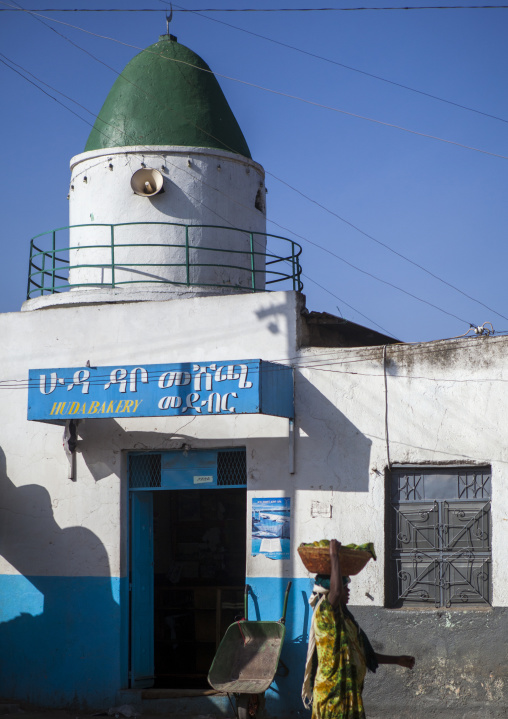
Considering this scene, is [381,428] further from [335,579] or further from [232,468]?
[335,579]

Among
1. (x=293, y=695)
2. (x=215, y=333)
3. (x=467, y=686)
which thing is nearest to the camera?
(x=467, y=686)

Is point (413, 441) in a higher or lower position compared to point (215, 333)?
lower

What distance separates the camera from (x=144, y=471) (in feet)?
37.3

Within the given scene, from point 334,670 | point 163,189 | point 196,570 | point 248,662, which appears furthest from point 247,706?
point 163,189

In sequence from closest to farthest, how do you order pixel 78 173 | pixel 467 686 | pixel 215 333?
pixel 467 686
pixel 215 333
pixel 78 173

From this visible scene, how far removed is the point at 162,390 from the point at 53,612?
3130 mm

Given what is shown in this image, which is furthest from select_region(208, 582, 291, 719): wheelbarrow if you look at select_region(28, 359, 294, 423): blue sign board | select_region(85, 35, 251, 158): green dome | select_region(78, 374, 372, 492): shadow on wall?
select_region(85, 35, 251, 158): green dome

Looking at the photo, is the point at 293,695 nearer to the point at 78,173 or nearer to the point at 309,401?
the point at 309,401

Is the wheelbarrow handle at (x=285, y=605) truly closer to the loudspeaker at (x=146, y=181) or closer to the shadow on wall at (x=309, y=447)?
the shadow on wall at (x=309, y=447)

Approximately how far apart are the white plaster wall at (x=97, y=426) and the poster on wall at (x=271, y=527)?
77 cm

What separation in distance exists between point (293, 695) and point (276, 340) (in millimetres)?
3930

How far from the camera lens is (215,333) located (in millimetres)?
11055

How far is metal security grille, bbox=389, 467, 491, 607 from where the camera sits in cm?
980

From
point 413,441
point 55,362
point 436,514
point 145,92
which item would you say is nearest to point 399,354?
point 413,441
